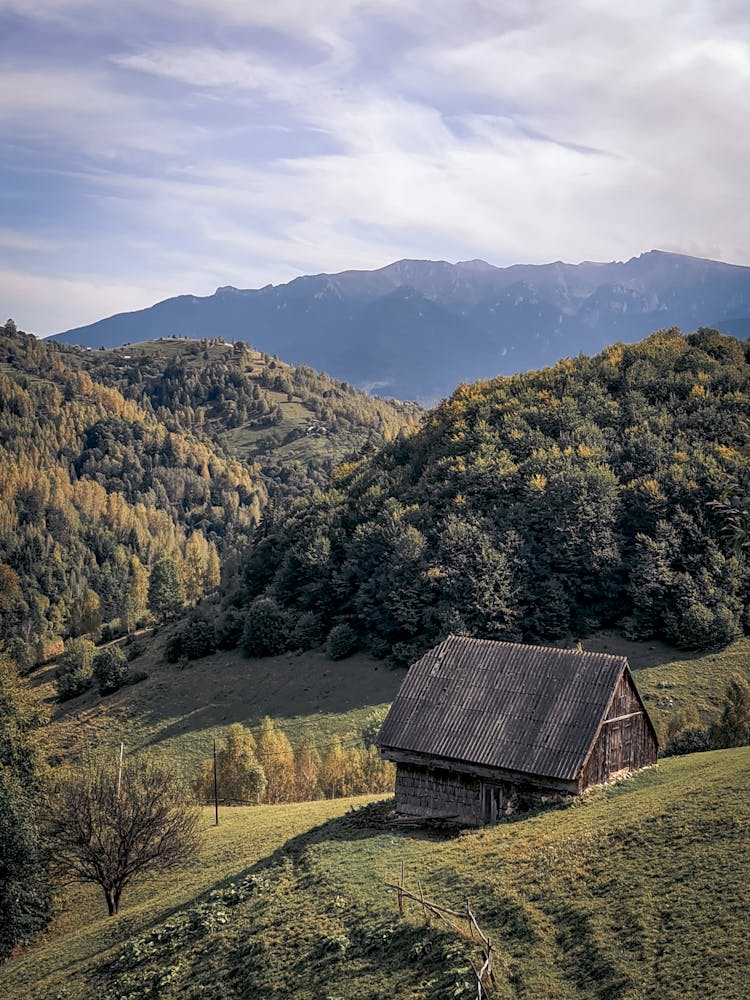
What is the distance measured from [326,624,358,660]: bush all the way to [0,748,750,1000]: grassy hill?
41998mm

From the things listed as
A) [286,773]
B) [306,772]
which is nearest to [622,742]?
[306,772]

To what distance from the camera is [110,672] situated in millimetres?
81250

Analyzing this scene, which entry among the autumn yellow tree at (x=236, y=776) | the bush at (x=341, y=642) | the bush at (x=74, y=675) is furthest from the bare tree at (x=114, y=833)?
the bush at (x=74, y=675)

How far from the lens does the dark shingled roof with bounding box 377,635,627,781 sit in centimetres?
3122

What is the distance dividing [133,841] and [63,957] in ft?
16.5

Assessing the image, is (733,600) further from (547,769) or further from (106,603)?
(106,603)

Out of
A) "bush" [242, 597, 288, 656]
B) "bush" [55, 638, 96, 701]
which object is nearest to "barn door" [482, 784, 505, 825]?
"bush" [242, 597, 288, 656]

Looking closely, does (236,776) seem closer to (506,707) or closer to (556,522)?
(506,707)

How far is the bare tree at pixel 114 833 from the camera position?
115 ft

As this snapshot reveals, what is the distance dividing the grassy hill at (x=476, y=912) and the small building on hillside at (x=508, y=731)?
4.56 ft

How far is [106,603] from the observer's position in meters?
171

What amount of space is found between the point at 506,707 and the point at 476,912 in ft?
35.6

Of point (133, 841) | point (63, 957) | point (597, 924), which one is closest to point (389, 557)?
point (133, 841)

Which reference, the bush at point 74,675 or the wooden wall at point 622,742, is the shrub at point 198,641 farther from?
the wooden wall at point 622,742
